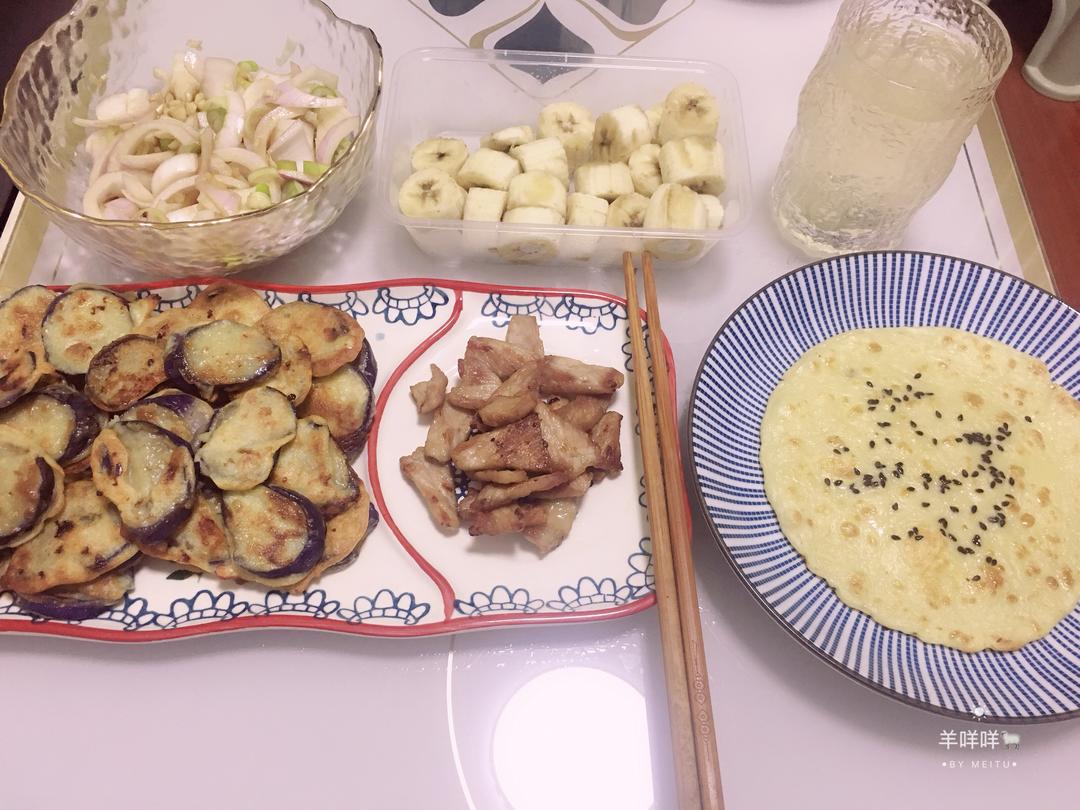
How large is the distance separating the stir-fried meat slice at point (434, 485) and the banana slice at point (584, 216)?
75cm

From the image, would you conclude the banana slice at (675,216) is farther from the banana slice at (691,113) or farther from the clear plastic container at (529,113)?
the banana slice at (691,113)

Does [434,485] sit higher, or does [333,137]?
[333,137]

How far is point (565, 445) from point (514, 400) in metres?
0.17

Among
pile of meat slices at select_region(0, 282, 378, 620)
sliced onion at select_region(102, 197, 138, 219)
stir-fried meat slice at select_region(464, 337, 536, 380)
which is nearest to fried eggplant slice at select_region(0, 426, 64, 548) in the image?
pile of meat slices at select_region(0, 282, 378, 620)

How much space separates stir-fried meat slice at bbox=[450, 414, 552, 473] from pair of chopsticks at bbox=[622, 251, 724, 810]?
0.83ft

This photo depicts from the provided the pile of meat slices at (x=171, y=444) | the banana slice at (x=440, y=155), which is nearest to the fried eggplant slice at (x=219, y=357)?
the pile of meat slices at (x=171, y=444)

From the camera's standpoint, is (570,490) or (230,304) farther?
(230,304)

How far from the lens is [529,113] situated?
2.34 m

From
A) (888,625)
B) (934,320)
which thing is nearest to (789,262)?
(934,320)

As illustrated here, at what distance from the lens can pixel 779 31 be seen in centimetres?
265

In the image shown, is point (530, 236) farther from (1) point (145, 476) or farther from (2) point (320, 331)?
(1) point (145, 476)

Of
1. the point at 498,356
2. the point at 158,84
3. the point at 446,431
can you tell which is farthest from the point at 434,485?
the point at 158,84

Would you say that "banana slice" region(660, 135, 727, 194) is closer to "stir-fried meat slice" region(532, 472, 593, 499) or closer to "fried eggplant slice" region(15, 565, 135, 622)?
"stir-fried meat slice" region(532, 472, 593, 499)

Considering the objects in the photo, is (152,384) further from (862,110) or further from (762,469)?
(862,110)
